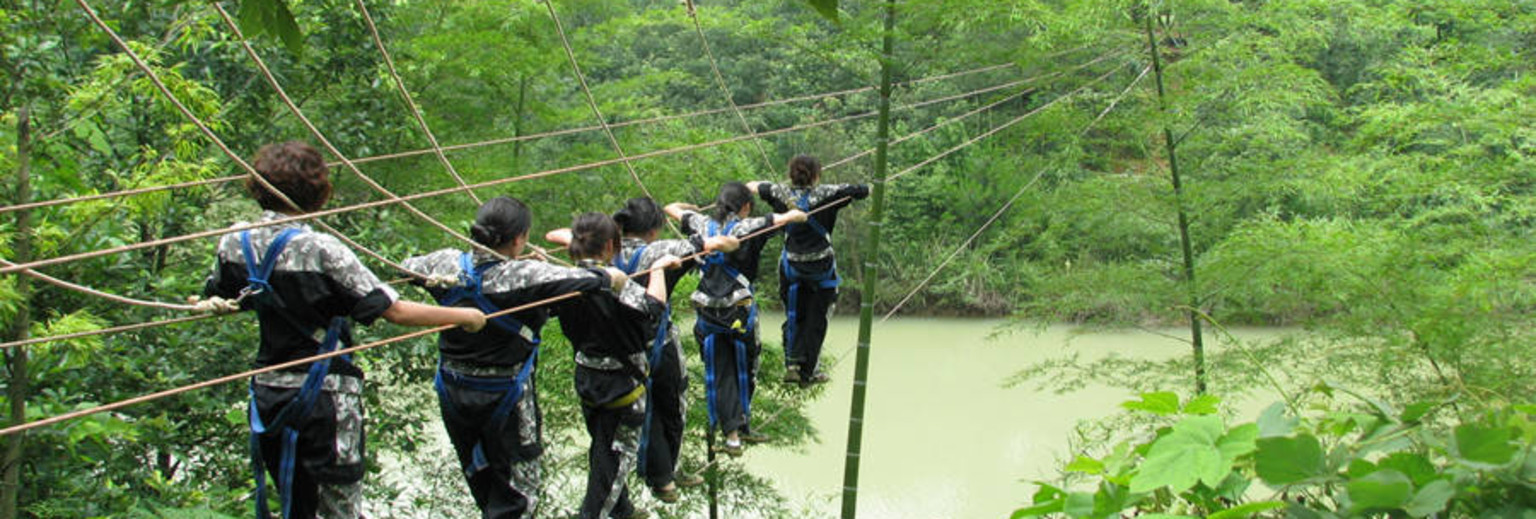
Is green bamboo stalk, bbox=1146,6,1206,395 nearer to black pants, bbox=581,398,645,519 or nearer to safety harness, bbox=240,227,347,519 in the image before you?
black pants, bbox=581,398,645,519

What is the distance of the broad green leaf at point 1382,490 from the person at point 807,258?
3.46 m

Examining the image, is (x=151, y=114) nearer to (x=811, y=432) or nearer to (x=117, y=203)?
(x=117, y=203)

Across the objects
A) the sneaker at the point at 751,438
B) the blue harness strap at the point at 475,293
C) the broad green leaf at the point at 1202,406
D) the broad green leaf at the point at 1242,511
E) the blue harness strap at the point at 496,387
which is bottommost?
the sneaker at the point at 751,438

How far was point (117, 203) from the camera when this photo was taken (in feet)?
13.7

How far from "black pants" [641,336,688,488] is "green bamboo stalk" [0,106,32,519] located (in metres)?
2.14

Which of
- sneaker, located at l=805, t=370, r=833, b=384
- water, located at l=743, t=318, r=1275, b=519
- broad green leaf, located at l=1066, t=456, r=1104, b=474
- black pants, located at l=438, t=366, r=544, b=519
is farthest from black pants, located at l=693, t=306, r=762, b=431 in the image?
water, located at l=743, t=318, r=1275, b=519

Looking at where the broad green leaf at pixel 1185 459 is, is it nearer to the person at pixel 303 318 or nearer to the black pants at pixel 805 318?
the person at pixel 303 318

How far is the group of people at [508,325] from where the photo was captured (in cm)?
237

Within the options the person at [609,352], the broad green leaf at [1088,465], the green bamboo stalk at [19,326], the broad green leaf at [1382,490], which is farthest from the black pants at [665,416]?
the broad green leaf at [1382,490]

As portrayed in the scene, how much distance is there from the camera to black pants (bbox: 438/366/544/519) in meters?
2.98

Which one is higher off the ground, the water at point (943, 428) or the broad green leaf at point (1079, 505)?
the broad green leaf at point (1079, 505)

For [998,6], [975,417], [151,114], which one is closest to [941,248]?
[975,417]

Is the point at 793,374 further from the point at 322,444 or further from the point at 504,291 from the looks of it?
the point at 322,444

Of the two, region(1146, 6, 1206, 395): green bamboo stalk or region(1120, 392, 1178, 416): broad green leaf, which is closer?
region(1120, 392, 1178, 416): broad green leaf
